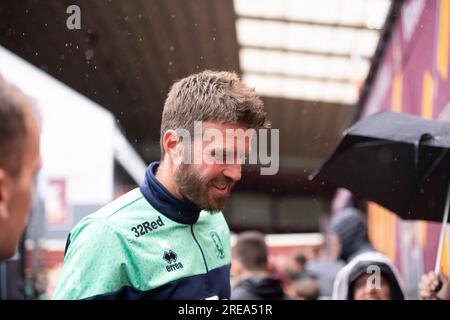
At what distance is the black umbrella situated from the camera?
1983mm

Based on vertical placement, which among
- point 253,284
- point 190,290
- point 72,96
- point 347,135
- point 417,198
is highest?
point 72,96

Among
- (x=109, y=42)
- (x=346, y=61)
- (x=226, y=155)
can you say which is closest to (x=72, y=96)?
(x=226, y=155)

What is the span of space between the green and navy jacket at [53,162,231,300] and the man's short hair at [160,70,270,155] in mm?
159

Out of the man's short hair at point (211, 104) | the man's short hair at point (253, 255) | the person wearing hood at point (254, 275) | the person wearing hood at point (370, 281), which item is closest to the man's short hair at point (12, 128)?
the man's short hair at point (211, 104)

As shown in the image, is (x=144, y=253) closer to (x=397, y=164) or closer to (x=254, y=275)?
(x=397, y=164)

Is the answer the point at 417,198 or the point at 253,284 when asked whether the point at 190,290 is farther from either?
the point at 253,284

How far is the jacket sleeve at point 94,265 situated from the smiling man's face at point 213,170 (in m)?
0.21

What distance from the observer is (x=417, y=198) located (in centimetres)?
219

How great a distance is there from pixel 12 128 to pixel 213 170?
674 millimetres

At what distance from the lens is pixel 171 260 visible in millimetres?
1447

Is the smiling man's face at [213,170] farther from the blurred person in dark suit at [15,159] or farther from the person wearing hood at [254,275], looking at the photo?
the person wearing hood at [254,275]

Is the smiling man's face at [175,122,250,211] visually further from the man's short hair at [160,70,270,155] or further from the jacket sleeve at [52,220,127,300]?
the jacket sleeve at [52,220,127,300]

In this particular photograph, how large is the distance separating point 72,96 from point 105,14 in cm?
153

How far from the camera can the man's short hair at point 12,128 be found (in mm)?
821
